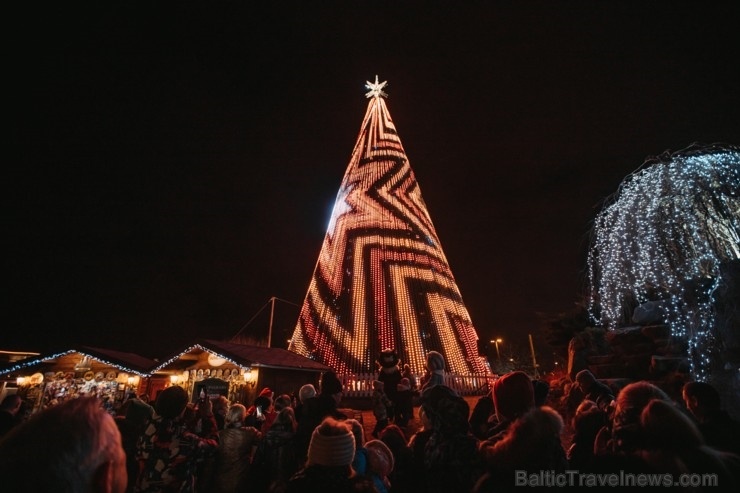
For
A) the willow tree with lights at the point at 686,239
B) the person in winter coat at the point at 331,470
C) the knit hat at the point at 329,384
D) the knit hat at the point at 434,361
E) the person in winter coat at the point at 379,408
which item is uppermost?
the willow tree with lights at the point at 686,239

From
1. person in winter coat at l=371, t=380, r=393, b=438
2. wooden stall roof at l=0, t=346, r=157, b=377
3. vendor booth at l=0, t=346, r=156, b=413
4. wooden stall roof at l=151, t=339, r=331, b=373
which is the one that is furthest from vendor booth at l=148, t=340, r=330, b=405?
person in winter coat at l=371, t=380, r=393, b=438

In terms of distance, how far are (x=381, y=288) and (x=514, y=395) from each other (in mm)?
15415

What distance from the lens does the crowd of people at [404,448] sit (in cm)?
140

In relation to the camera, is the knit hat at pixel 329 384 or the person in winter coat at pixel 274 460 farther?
the knit hat at pixel 329 384

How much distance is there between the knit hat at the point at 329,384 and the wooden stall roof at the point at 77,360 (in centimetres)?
1113

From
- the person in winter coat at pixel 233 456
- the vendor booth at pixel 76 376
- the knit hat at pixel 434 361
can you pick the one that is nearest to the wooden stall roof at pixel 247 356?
the vendor booth at pixel 76 376

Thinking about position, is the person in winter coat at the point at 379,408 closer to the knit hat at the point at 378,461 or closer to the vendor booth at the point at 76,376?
the knit hat at the point at 378,461

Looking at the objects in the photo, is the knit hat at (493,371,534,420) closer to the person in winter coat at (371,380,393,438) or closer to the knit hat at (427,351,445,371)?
the knit hat at (427,351,445,371)

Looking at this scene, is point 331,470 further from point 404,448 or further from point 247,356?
point 247,356

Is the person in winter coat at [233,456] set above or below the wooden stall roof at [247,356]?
below

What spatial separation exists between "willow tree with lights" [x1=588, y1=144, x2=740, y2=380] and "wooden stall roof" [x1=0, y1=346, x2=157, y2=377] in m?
15.1

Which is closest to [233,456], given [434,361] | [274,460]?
[274,460]

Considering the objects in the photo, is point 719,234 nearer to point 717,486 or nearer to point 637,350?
point 637,350

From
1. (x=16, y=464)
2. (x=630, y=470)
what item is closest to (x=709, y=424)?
(x=630, y=470)
